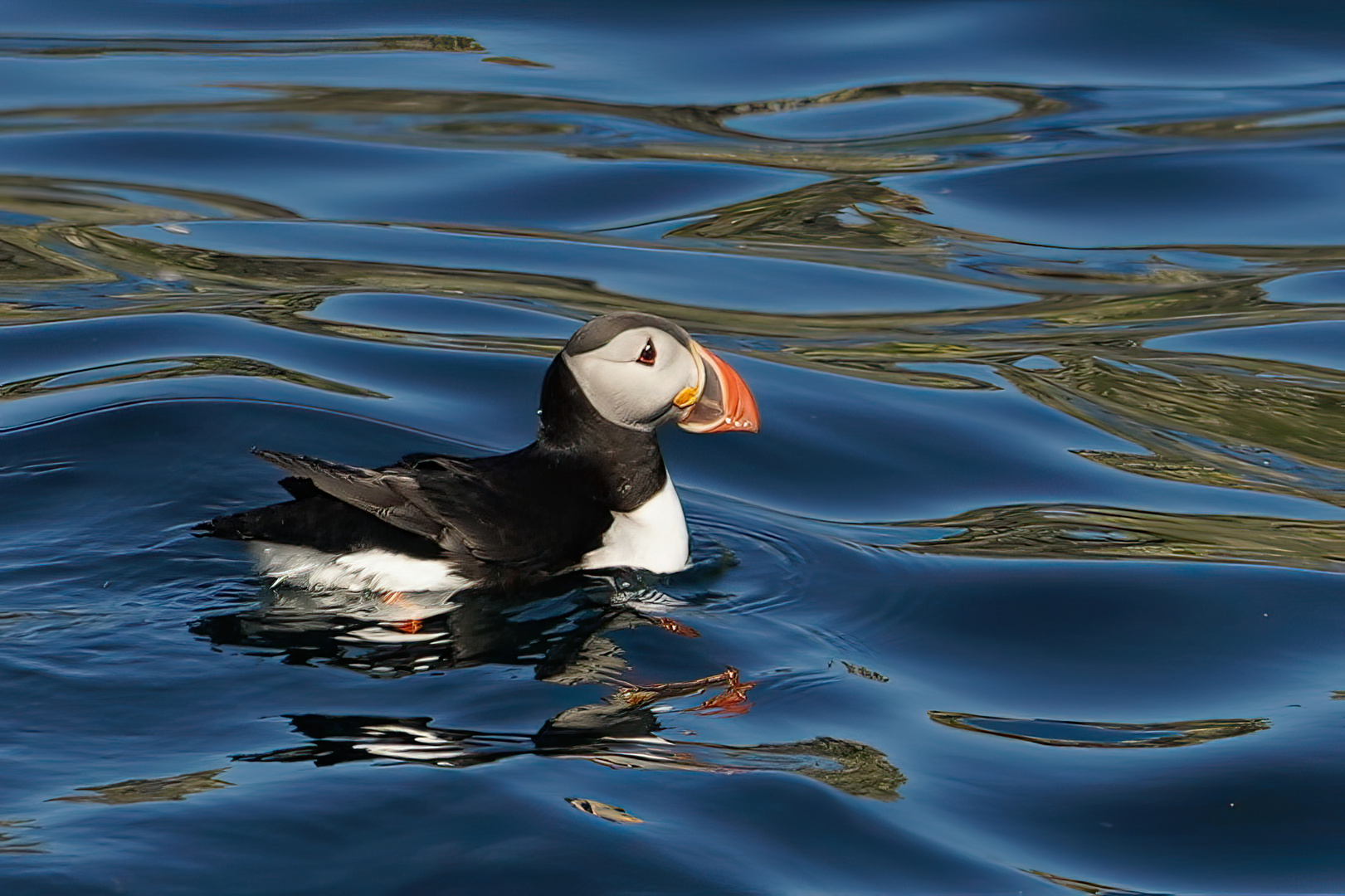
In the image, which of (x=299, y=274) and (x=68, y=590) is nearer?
(x=68, y=590)

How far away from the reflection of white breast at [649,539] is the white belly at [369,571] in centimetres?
44

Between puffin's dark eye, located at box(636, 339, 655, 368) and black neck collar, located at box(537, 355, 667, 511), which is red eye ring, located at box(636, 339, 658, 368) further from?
black neck collar, located at box(537, 355, 667, 511)

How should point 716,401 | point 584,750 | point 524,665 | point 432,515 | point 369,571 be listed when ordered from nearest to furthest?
1. point 584,750
2. point 524,665
3. point 432,515
4. point 369,571
5. point 716,401

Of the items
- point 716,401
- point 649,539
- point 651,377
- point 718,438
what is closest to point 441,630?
point 649,539

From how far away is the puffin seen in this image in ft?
16.3

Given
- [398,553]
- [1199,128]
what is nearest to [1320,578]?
[398,553]

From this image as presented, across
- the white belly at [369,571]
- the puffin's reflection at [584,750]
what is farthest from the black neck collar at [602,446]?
the puffin's reflection at [584,750]

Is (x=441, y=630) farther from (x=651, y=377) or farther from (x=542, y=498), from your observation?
(x=651, y=377)

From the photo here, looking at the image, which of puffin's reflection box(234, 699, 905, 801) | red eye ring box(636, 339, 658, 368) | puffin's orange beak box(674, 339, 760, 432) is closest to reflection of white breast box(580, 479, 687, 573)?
puffin's orange beak box(674, 339, 760, 432)

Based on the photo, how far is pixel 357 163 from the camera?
1091cm

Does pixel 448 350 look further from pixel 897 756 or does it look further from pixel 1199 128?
pixel 1199 128

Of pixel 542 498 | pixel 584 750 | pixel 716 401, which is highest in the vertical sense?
pixel 716 401

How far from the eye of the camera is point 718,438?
7152 millimetres

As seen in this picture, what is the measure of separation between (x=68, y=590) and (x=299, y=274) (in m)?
3.89
